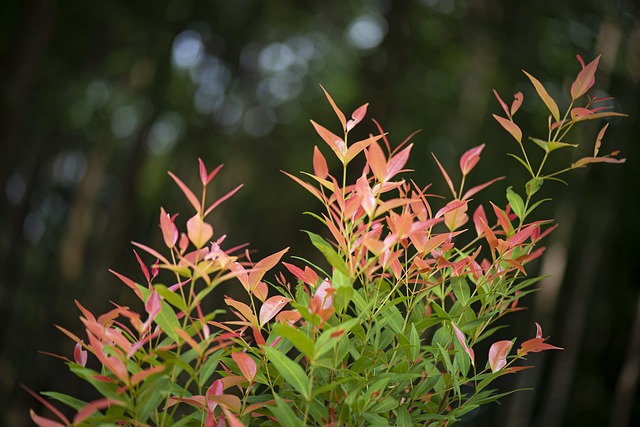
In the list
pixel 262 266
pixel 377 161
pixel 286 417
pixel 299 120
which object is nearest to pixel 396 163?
pixel 377 161

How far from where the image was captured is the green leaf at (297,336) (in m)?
0.63

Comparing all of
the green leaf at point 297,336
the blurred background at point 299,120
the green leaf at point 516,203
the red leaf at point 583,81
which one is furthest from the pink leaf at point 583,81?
the blurred background at point 299,120

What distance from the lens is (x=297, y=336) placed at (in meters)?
0.64

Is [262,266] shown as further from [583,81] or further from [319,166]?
[583,81]

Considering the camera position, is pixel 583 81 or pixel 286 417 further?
pixel 583 81

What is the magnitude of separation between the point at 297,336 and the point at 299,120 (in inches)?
346

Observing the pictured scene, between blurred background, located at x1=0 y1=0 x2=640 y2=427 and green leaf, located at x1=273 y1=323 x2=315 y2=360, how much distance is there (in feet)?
9.25

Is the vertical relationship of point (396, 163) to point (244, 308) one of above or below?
above

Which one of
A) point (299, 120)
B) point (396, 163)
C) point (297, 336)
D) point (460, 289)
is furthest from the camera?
point (299, 120)

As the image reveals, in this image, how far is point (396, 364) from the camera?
81 centimetres

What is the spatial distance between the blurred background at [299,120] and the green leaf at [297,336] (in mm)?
2819

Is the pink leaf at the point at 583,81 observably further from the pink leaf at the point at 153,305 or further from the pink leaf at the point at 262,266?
the pink leaf at the point at 153,305

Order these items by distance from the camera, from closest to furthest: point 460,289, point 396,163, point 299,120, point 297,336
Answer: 1. point 297,336
2. point 396,163
3. point 460,289
4. point 299,120

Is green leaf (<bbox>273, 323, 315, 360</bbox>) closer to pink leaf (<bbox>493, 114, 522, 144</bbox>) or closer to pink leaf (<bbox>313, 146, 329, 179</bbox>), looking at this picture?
pink leaf (<bbox>313, 146, 329, 179</bbox>)
